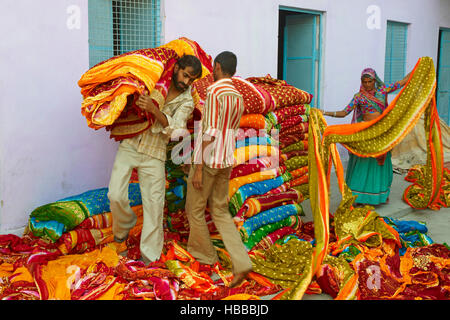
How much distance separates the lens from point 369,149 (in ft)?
17.7

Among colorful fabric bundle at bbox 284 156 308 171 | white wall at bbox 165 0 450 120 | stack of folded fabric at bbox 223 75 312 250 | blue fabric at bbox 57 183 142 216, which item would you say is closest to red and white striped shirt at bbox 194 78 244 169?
stack of folded fabric at bbox 223 75 312 250

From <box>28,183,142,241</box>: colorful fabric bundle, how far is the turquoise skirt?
10.2ft

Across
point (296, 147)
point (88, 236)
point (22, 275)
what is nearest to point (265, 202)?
point (296, 147)

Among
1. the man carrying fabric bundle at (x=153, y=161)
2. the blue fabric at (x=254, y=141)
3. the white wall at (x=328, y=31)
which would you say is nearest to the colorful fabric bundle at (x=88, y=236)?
the man carrying fabric bundle at (x=153, y=161)

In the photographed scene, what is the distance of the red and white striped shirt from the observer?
3.84m

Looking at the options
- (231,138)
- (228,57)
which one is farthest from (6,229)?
(228,57)

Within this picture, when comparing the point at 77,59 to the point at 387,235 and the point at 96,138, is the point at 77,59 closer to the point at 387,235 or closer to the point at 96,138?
the point at 96,138

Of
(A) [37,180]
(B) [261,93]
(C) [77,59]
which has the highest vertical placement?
(C) [77,59]

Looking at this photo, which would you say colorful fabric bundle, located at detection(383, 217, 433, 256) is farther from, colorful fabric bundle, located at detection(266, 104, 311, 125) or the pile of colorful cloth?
colorful fabric bundle, located at detection(266, 104, 311, 125)

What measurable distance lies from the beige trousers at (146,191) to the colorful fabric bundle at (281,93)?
1627 millimetres

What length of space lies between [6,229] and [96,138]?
121cm

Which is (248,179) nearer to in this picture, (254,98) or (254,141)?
(254,141)

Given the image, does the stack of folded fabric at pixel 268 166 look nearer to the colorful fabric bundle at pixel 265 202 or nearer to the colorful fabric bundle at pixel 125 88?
the colorful fabric bundle at pixel 265 202

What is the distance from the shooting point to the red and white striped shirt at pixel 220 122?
151 inches
